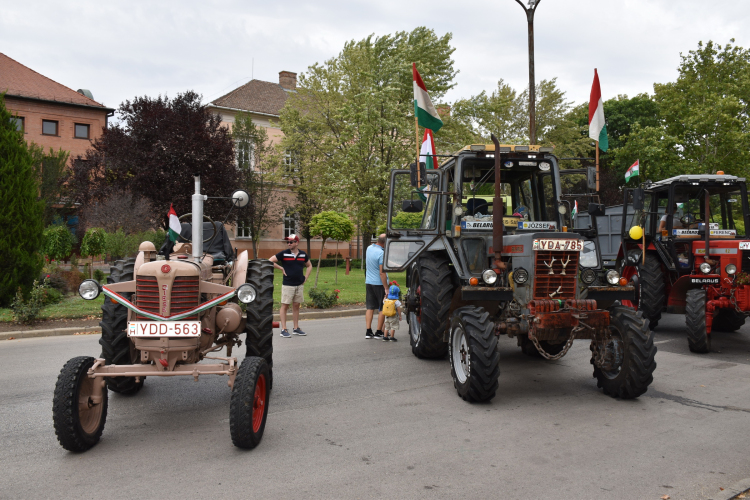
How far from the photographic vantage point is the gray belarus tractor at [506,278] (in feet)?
Answer: 19.9

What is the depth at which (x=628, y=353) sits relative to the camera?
6000 mm

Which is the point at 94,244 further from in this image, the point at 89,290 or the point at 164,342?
the point at 164,342

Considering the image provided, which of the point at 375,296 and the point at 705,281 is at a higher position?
the point at 705,281

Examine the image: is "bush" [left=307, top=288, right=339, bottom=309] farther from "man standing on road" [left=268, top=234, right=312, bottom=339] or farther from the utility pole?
the utility pole

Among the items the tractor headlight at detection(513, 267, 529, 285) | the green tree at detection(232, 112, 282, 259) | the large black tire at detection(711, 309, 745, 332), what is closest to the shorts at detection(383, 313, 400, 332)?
the tractor headlight at detection(513, 267, 529, 285)

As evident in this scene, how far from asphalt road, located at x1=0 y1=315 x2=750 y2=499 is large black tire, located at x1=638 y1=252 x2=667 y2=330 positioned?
2641mm

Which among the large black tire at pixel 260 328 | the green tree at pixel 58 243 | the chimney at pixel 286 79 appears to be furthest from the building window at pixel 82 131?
the large black tire at pixel 260 328

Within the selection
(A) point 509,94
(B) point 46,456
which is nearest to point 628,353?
(B) point 46,456

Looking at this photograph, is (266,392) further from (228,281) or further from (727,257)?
(727,257)

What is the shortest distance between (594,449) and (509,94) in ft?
111

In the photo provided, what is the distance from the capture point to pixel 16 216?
1244 centimetres

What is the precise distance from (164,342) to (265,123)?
1571 inches

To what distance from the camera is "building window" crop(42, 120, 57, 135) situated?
1533 inches

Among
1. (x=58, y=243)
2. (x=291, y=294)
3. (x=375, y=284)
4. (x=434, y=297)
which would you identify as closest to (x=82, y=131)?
(x=58, y=243)
